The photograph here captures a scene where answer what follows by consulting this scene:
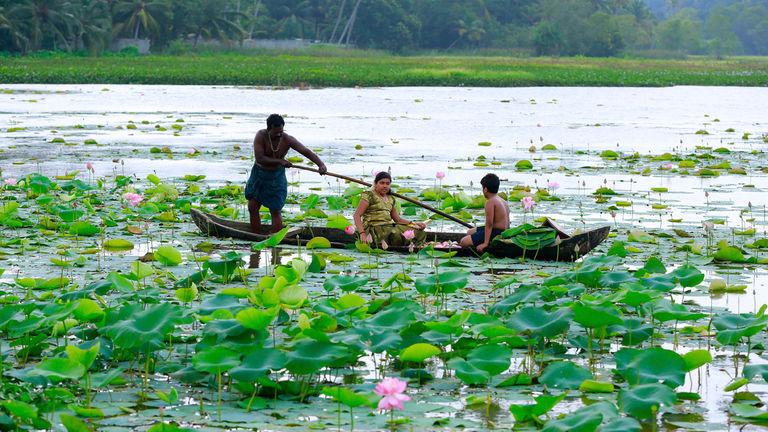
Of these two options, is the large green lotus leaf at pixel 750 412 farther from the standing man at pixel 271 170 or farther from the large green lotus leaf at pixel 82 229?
the large green lotus leaf at pixel 82 229

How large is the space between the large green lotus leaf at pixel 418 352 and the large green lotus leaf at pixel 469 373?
0.12 meters

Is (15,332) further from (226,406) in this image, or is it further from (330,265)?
(330,265)

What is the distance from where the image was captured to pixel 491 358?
4574 mm

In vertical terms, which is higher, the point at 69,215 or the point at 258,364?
the point at 258,364

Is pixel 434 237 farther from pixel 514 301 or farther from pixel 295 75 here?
pixel 295 75

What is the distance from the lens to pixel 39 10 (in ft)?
167

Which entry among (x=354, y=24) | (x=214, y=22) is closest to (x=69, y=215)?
(x=214, y=22)

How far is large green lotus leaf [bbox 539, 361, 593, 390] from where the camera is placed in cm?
463

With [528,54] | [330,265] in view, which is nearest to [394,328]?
[330,265]

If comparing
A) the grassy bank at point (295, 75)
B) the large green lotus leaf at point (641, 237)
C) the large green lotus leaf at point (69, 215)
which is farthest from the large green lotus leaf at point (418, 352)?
the grassy bank at point (295, 75)

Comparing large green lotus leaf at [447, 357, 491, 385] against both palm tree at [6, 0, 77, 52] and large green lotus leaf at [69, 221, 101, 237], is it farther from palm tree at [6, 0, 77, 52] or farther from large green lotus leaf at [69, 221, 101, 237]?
palm tree at [6, 0, 77, 52]

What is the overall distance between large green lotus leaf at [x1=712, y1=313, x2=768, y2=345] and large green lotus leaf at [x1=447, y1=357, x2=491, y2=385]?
117 centimetres

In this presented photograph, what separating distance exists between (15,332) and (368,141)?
47.9ft

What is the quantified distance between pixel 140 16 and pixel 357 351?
5580 cm
